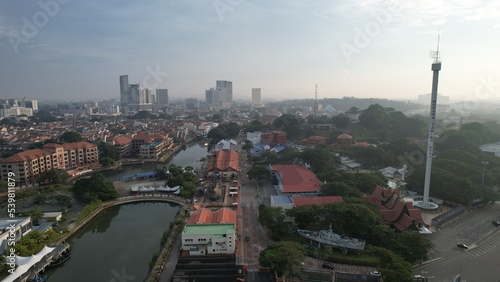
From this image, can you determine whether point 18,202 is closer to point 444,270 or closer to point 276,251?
point 276,251

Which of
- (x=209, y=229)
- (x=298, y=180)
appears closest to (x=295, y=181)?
(x=298, y=180)

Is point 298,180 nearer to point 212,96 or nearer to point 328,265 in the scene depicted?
point 328,265

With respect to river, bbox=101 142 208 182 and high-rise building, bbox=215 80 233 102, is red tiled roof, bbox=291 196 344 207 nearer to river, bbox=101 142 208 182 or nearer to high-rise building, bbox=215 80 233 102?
river, bbox=101 142 208 182

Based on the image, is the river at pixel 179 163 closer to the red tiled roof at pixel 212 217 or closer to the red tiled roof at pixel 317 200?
the red tiled roof at pixel 212 217

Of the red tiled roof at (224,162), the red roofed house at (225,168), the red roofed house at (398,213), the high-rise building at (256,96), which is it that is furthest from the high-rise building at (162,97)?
the red roofed house at (398,213)

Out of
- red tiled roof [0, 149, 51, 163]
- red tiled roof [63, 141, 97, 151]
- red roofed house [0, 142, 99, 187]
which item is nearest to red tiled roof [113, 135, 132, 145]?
red roofed house [0, 142, 99, 187]

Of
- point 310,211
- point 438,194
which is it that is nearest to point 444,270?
point 310,211
